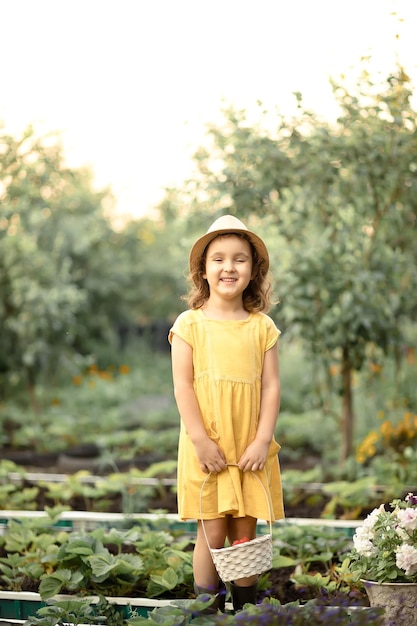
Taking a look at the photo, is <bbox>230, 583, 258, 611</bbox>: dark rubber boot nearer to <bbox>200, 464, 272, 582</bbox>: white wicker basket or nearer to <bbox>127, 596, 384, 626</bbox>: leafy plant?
<bbox>200, 464, 272, 582</bbox>: white wicker basket

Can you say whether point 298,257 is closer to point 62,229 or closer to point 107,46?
point 107,46

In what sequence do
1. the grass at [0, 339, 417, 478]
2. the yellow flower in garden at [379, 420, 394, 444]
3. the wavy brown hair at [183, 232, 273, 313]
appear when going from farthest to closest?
the grass at [0, 339, 417, 478] → the yellow flower in garden at [379, 420, 394, 444] → the wavy brown hair at [183, 232, 273, 313]

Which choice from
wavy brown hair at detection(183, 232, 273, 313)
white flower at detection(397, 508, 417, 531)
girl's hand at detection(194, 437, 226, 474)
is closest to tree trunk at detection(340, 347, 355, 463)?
wavy brown hair at detection(183, 232, 273, 313)

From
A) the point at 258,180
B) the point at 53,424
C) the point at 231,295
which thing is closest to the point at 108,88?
the point at 53,424

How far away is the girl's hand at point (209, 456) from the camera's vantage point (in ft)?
11.2

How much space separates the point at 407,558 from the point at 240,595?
2.25 feet

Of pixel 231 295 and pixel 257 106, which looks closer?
pixel 231 295

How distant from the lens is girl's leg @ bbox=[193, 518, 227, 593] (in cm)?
352

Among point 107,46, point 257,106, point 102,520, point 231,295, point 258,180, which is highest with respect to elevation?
point 107,46

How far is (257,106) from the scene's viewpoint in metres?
6.07

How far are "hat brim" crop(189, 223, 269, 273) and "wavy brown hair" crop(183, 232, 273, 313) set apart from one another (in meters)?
0.01

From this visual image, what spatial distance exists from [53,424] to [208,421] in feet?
21.9

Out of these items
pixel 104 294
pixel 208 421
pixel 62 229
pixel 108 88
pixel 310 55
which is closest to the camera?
pixel 208 421

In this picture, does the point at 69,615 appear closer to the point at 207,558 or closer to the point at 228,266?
the point at 207,558
